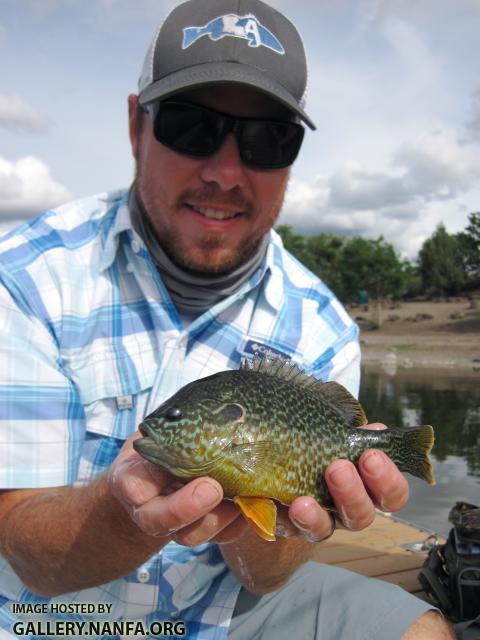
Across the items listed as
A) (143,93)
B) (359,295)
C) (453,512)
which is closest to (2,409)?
(143,93)

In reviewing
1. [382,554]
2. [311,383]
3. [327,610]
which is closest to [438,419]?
[382,554]

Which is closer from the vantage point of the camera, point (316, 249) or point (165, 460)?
point (165, 460)

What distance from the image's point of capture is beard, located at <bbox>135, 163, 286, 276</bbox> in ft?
11.4

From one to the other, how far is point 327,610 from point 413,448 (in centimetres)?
132

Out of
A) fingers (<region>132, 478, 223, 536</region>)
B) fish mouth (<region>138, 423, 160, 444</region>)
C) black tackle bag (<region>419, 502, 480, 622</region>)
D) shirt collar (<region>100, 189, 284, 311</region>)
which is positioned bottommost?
black tackle bag (<region>419, 502, 480, 622</region>)

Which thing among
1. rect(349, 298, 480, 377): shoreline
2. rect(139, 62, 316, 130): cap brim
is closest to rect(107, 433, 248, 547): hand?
rect(139, 62, 316, 130): cap brim

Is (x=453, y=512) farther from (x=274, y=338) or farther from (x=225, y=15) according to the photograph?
(x=225, y=15)

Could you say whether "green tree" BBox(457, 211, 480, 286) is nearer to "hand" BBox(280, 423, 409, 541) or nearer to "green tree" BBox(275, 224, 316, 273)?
"green tree" BBox(275, 224, 316, 273)

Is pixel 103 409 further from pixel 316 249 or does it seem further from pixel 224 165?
pixel 316 249

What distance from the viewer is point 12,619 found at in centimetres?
308

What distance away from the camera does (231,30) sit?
344 cm

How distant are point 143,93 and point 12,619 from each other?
2943 mm

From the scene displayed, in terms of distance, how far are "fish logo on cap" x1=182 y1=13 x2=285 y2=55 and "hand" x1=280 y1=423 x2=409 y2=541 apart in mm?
2394

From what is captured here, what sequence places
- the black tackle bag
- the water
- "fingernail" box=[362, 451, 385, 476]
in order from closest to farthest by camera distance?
"fingernail" box=[362, 451, 385, 476]
the black tackle bag
the water
